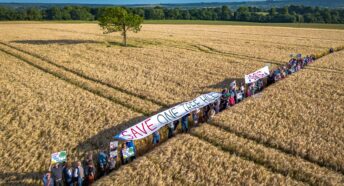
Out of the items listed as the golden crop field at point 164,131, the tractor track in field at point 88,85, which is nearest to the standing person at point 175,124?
the golden crop field at point 164,131

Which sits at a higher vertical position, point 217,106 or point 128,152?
point 217,106

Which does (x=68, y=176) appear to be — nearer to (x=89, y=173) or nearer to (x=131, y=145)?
(x=89, y=173)

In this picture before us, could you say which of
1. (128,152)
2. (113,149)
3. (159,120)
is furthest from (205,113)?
(113,149)

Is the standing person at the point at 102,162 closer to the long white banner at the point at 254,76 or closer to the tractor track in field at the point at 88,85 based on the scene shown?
the tractor track in field at the point at 88,85

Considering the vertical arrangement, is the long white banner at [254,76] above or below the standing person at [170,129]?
above

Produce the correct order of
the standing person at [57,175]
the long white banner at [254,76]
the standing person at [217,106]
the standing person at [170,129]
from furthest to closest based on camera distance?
the long white banner at [254,76] < the standing person at [217,106] < the standing person at [170,129] < the standing person at [57,175]

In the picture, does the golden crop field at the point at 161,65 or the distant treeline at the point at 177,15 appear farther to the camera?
the distant treeline at the point at 177,15

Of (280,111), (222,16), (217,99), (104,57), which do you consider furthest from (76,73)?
(222,16)

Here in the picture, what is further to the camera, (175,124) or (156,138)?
(175,124)

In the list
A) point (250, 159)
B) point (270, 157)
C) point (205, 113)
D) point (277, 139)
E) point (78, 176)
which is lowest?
point (250, 159)
